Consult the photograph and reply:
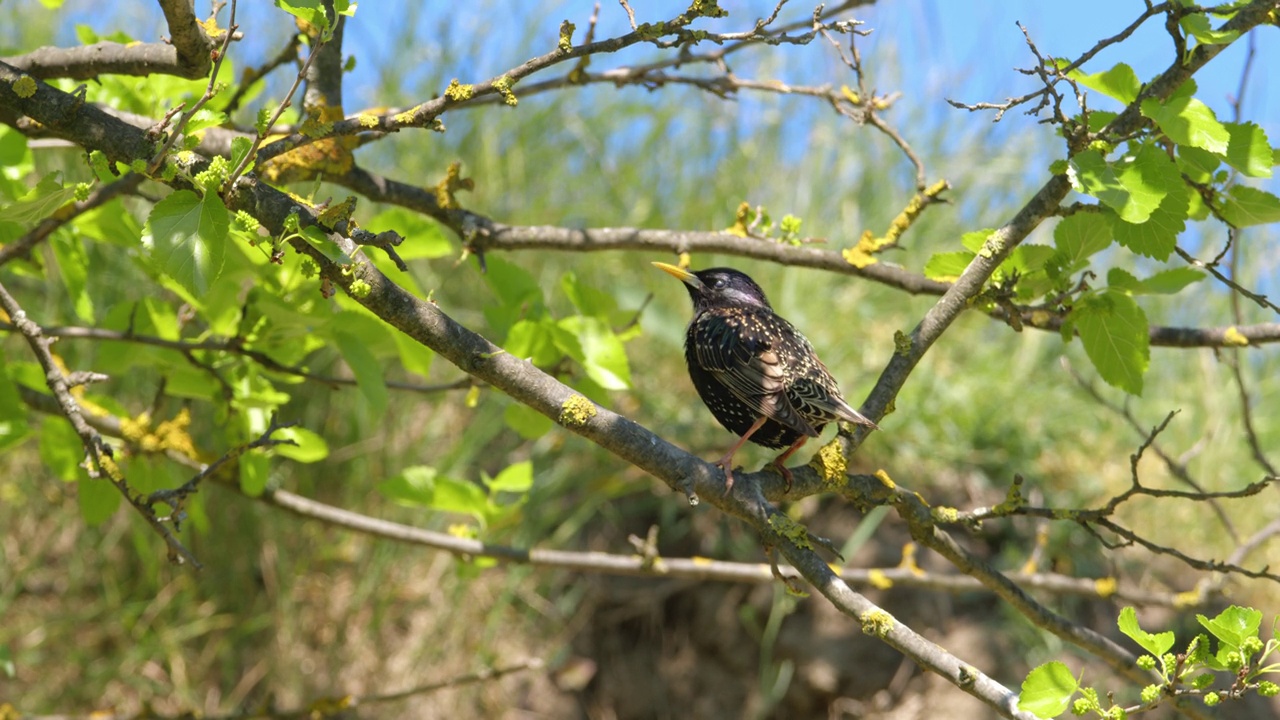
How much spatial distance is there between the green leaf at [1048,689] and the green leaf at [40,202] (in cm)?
176

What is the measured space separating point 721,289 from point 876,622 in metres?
1.80

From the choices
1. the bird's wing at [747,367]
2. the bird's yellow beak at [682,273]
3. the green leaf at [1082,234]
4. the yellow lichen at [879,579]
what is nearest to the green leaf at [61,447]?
the bird's yellow beak at [682,273]

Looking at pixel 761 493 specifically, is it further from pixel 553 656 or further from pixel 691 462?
pixel 553 656

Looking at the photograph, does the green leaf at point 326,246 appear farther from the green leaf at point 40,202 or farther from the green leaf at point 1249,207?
the green leaf at point 1249,207

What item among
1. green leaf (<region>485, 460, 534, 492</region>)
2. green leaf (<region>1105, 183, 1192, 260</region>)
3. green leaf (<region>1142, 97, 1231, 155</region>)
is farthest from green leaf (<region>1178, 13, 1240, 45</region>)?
green leaf (<region>485, 460, 534, 492</region>)

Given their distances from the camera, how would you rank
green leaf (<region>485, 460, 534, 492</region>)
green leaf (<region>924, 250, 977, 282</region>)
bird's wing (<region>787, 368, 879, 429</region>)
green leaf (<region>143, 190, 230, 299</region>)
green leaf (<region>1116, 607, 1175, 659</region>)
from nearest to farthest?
green leaf (<region>1116, 607, 1175, 659</region>) < green leaf (<region>143, 190, 230, 299</region>) < green leaf (<region>924, 250, 977, 282</region>) < bird's wing (<region>787, 368, 879, 429</region>) < green leaf (<region>485, 460, 534, 492</region>)

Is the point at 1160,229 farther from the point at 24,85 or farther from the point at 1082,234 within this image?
the point at 24,85

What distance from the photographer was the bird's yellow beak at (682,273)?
3.08 meters

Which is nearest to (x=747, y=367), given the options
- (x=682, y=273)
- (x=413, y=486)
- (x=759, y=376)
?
(x=759, y=376)

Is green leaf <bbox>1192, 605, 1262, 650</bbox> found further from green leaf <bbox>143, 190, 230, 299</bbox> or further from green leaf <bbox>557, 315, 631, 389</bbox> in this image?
green leaf <bbox>143, 190, 230, 299</bbox>

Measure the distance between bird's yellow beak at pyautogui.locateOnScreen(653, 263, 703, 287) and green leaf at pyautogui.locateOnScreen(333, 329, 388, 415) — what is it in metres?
0.89

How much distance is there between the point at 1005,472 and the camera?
5.23 m

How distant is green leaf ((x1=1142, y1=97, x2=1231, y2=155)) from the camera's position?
192 centimetres

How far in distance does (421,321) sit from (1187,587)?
4.26m
